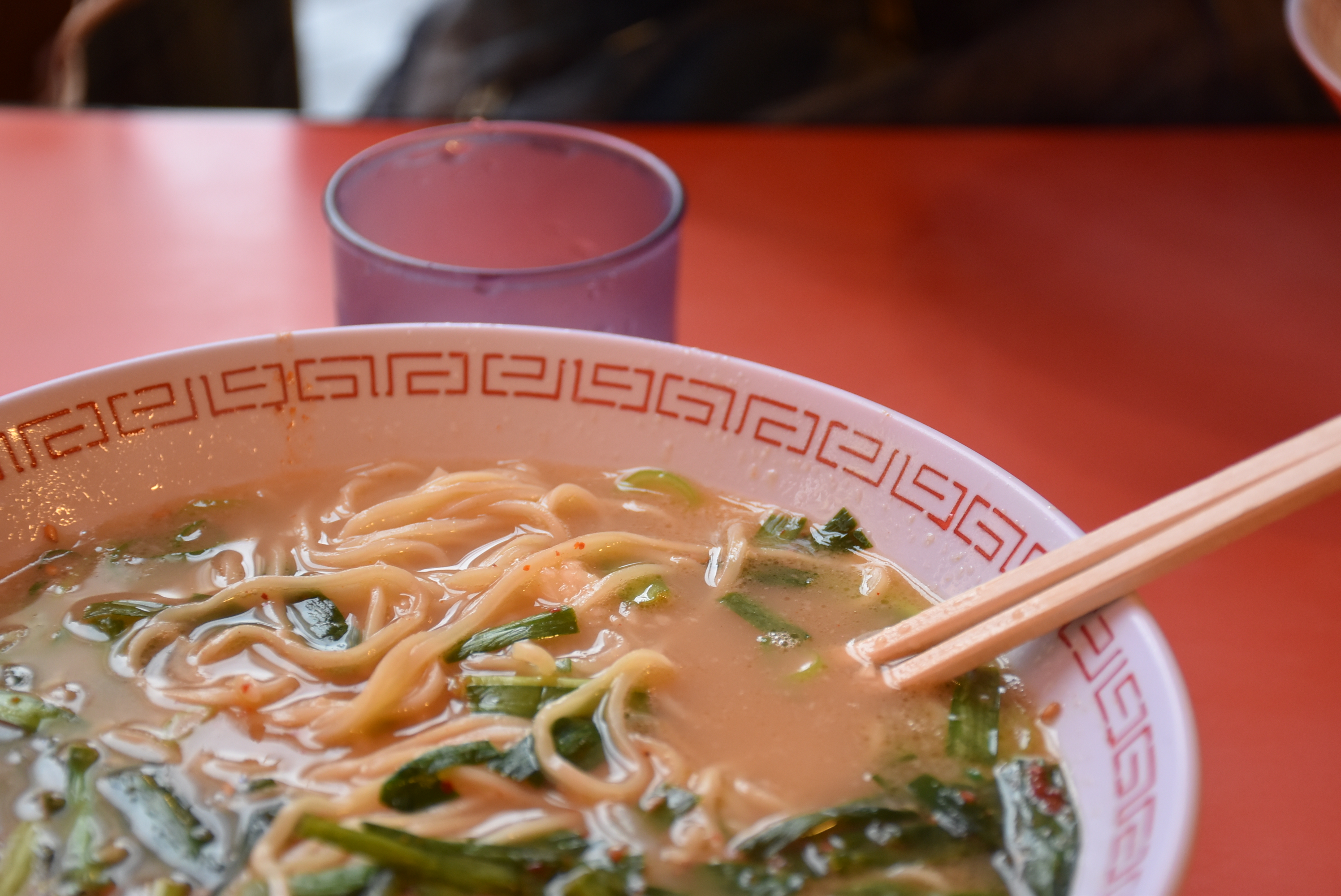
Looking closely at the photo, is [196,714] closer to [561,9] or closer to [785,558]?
[785,558]

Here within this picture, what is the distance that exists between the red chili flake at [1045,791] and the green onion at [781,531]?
0.38 metres

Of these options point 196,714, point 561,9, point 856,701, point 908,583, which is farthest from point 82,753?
point 561,9

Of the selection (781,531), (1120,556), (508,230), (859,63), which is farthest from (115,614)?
(859,63)

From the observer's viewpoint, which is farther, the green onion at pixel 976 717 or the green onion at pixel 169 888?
the green onion at pixel 976 717

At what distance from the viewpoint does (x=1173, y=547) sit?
42.7 inches

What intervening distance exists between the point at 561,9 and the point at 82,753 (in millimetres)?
3474

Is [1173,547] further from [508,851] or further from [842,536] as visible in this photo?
[508,851]

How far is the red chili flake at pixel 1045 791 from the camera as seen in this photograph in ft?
3.53

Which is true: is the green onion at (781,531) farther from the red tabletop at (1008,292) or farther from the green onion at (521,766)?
the red tabletop at (1008,292)

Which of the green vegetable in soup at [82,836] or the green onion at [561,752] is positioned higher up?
the green onion at [561,752]

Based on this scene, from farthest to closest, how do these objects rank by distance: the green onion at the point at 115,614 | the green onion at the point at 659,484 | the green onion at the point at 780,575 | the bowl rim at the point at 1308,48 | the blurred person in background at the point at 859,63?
the blurred person in background at the point at 859,63 → the bowl rim at the point at 1308,48 → the green onion at the point at 659,484 → the green onion at the point at 780,575 → the green onion at the point at 115,614

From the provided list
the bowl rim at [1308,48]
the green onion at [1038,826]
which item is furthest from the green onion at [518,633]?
the bowl rim at [1308,48]

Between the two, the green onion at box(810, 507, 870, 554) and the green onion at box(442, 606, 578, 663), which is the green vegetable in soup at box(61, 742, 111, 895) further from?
the green onion at box(810, 507, 870, 554)

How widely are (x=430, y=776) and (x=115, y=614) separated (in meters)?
0.40
